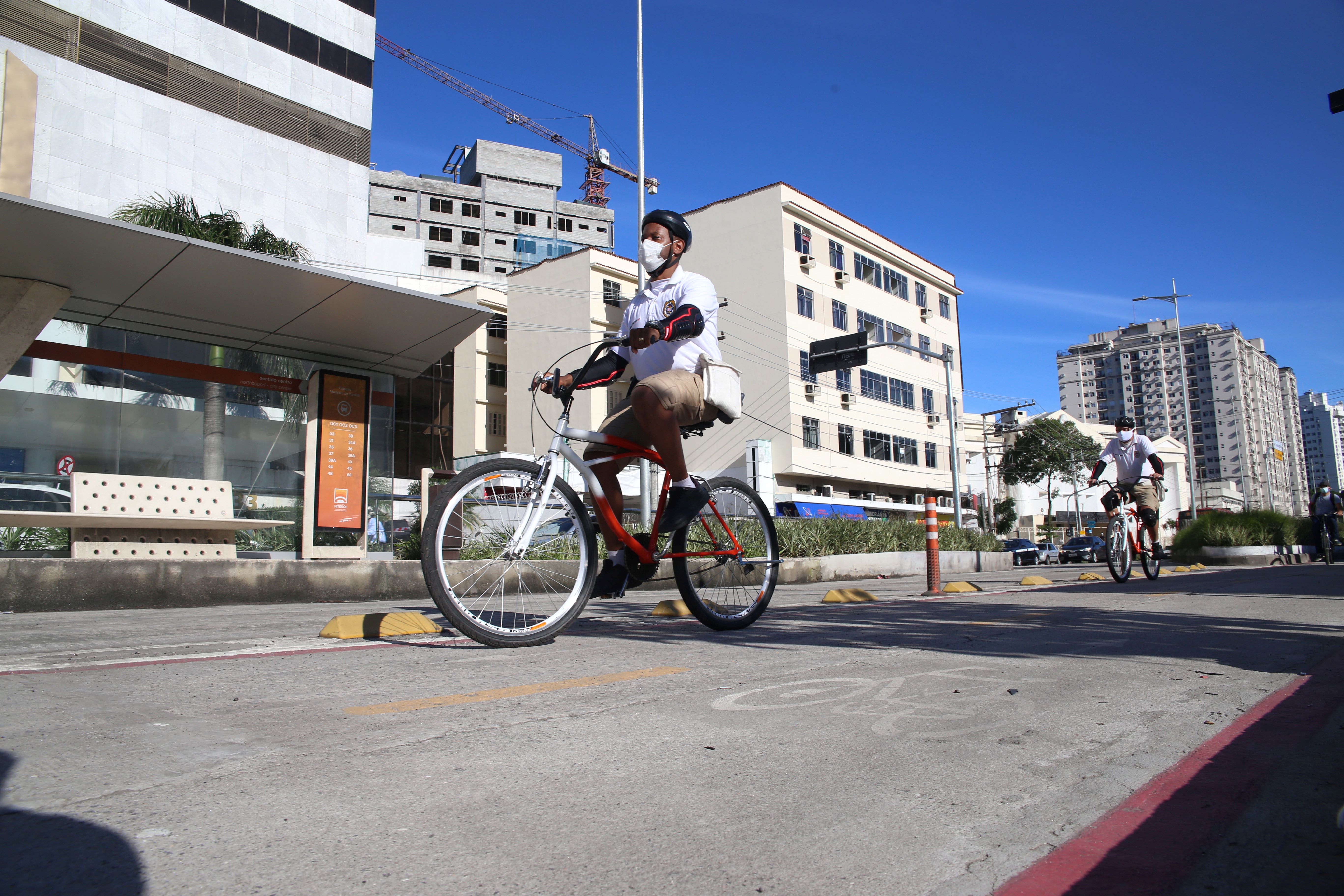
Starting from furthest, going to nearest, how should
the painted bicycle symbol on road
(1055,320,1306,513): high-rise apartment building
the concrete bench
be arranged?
(1055,320,1306,513): high-rise apartment building, the concrete bench, the painted bicycle symbol on road

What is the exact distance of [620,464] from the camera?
14.3ft

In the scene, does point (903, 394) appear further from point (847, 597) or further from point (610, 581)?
point (610, 581)

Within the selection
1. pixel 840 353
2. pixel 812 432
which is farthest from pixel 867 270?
pixel 840 353

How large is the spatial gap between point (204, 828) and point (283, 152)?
34393mm

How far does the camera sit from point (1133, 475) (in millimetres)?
10984

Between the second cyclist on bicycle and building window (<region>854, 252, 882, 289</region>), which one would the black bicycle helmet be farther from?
building window (<region>854, 252, 882, 289</region>)

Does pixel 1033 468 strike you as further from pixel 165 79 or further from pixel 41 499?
pixel 41 499

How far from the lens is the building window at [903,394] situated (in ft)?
165

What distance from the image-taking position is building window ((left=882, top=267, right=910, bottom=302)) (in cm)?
5100

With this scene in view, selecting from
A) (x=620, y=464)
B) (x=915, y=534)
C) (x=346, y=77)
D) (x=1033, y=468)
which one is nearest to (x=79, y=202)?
(x=346, y=77)

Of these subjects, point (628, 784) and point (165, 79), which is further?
point (165, 79)

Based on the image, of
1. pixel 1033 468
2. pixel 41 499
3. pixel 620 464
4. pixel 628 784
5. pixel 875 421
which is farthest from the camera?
pixel 1033 468

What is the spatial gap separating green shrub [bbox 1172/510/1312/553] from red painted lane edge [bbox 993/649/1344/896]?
1900 centimetres

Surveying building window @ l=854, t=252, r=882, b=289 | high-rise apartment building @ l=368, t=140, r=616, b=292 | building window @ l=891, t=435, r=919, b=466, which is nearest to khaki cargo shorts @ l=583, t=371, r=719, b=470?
building window @ l=854, t=252, r=882, b=289
